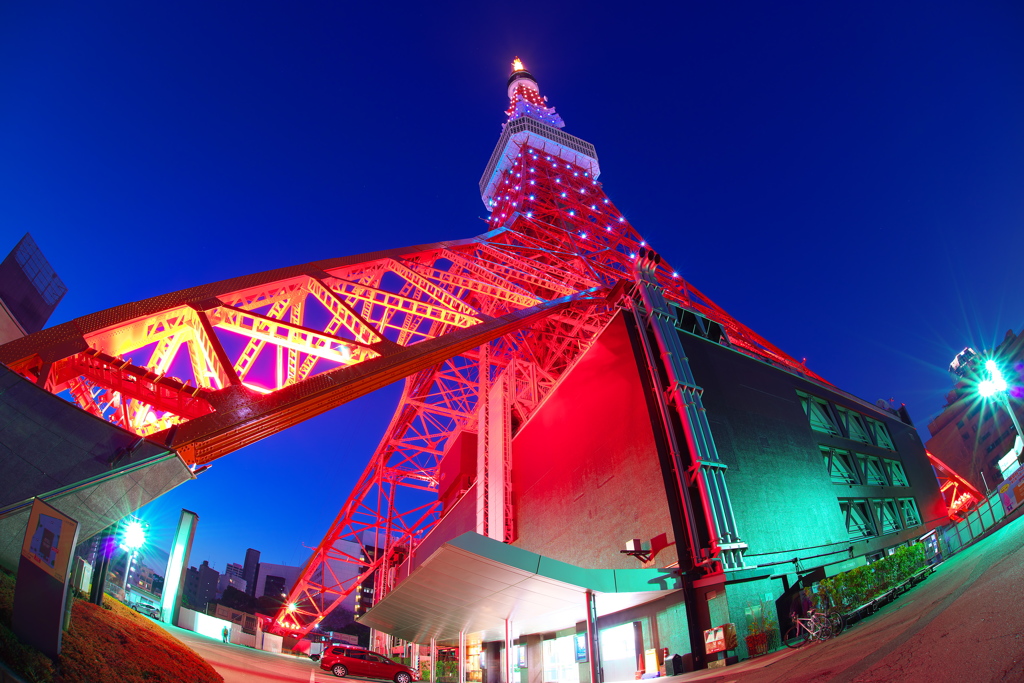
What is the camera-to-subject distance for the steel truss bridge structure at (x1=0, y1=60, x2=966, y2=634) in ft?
27.8

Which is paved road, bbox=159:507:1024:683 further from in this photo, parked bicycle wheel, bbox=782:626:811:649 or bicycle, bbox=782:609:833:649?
parked bicycle wheel, bbox=782:626:811:649

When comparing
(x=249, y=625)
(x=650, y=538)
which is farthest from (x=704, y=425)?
(x=249, y=625)

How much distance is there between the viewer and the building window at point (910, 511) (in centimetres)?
2467

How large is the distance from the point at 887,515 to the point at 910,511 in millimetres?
2438

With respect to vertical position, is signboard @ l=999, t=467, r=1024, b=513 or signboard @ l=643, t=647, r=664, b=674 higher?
signboard @ l=999, t=467, r=1024, b=513

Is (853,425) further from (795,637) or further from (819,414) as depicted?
(795,637)

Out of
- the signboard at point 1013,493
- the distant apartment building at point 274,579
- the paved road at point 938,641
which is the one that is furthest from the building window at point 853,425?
the distant apartment building at point 274,579

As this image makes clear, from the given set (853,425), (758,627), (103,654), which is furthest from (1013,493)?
(103,654)

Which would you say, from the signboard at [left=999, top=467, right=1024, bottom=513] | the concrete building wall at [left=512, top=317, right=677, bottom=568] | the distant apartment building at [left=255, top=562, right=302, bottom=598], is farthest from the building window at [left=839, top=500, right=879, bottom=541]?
the distant apartment building at [left=255, top=562, right=302, bottom=598]

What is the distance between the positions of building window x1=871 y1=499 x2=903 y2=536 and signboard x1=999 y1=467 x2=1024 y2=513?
329 inches

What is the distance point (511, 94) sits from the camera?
5631 cm

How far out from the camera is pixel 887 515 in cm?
2388

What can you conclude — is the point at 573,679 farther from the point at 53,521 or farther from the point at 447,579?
the point at 53,521

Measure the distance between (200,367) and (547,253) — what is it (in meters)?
23.2
